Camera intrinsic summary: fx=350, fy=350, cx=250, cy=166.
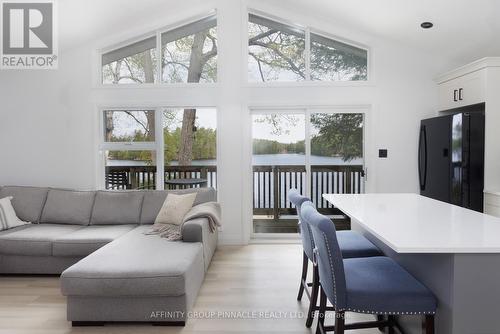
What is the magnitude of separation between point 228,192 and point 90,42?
9.07 feet

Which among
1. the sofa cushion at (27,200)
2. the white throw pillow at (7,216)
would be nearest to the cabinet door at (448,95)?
the sofa cushion at (27,200)

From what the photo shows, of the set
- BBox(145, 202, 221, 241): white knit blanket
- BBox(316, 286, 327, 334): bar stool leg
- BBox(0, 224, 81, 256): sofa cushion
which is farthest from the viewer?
BBox(0, 224, 81, 256): sofa cushion

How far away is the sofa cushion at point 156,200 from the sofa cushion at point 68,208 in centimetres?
66

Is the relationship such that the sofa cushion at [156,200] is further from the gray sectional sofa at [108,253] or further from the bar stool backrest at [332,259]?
the bar stool backrest at [332,259]

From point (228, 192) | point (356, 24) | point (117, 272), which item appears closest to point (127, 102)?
point (228, 192)

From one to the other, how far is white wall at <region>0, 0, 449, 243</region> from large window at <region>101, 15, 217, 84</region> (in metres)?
0.15

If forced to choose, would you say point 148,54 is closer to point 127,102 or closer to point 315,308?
point 127,102

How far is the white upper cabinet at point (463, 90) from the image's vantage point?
353 centimetres

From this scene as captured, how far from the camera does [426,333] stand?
169cm

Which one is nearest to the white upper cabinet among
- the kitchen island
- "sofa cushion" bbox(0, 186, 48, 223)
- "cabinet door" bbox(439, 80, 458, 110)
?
"cabinet door" bbox(439, 80, 458, 110)

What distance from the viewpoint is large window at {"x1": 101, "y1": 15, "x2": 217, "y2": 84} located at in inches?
189

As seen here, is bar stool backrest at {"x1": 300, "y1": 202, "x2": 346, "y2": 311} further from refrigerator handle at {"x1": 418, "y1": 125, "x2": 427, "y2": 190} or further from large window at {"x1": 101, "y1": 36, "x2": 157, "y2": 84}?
large window at {"x1": 101, "y1": 36, "x2": 157, "y2": 84}

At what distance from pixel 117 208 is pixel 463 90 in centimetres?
419

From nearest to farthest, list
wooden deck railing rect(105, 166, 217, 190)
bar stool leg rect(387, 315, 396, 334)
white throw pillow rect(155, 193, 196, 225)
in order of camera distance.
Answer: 1. bar stool leg rect(387, 315, 396, 334)
2. white throw pillow rect(155, 193, 196, 225)
3. wooden deck railing rect(105, 166, 217, 190)
